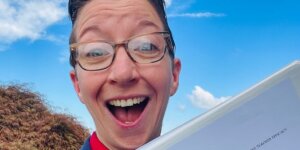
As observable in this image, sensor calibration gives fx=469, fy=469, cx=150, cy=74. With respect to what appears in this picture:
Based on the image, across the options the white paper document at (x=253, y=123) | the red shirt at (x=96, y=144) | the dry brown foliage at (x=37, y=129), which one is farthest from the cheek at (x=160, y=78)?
the dry brown foliage at (x=37, y=129)

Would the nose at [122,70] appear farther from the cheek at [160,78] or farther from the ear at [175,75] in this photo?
the ear at [175,75]

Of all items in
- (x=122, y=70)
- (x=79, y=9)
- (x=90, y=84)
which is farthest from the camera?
(x=79, y=9)

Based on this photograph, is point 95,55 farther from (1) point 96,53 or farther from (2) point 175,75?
(2) point 175,75

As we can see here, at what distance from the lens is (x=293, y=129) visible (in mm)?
1146

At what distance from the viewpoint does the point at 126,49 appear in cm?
161

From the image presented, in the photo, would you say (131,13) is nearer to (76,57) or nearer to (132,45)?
(132,45)

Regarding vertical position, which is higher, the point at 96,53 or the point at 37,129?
the point at 96,53

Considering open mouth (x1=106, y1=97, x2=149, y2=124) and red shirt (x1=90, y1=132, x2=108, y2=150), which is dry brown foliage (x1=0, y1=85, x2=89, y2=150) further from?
open mouth (x1=106, y1=97, x2=149, y2=124)

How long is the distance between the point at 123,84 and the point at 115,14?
0.28 meters

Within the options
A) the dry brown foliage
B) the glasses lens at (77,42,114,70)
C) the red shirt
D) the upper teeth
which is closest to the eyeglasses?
the glasses lens at (77,42,114,70)

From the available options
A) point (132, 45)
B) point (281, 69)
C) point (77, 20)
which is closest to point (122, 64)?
point (132, 45)

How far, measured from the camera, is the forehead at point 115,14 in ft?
5.49

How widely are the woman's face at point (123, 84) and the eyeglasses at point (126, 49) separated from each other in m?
0.02

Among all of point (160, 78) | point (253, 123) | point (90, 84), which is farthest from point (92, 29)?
point (253, 123)
